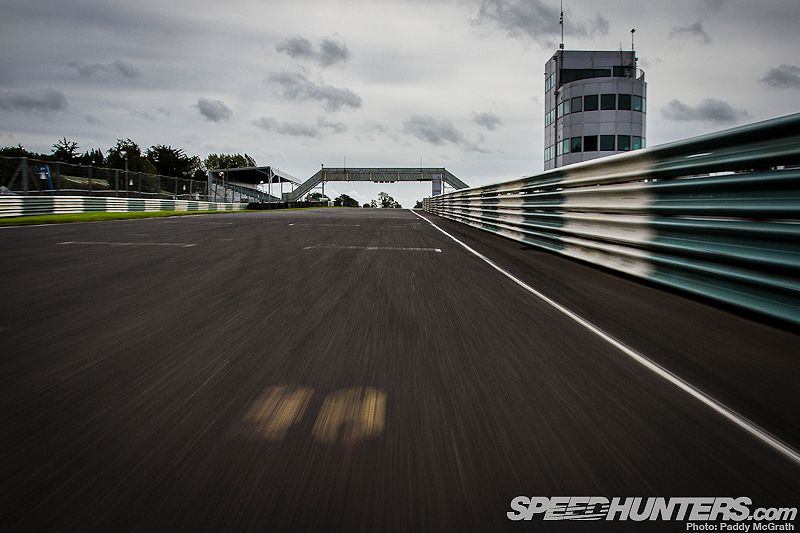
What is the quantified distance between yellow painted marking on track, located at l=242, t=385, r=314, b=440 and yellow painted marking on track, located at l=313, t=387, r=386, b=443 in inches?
4.6

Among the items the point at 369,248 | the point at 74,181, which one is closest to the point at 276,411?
the point at 369,248

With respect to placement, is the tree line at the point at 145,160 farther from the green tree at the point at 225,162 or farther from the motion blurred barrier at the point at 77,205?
the motion blurred barrier at the point at 77,205

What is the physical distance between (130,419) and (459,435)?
1.46 meters

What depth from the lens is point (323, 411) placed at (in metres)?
2.47

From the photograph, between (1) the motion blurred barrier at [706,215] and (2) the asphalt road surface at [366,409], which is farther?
(1) the motion blurred barrier at [706,215]

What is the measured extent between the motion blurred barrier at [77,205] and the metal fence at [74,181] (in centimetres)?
35

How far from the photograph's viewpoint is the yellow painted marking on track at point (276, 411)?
89.1 inches

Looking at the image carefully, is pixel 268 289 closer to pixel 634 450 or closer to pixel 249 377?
pixel 249 377

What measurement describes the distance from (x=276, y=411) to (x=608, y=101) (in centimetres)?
5947

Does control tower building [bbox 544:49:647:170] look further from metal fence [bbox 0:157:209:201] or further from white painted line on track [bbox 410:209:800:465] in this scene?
white painted line on track [bbox 410:209:800:465]

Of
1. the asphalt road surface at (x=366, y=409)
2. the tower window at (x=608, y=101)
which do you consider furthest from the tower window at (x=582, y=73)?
the asphalt road surface at (x=366, y=409)

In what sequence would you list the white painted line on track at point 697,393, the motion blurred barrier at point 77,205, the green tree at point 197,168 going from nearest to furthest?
the white painted line on track at point 697,393 < the motion blurred barrier at point 77,205 < the green tree at point 197,168

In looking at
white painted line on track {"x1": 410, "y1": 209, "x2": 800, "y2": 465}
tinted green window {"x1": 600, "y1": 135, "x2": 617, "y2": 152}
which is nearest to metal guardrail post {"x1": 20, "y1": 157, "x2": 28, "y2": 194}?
white painted line on track {"x1": 410, "y1": 209, "x2": 800, "y2": 465}

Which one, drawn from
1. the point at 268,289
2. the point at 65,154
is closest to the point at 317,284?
the point at 268,289
